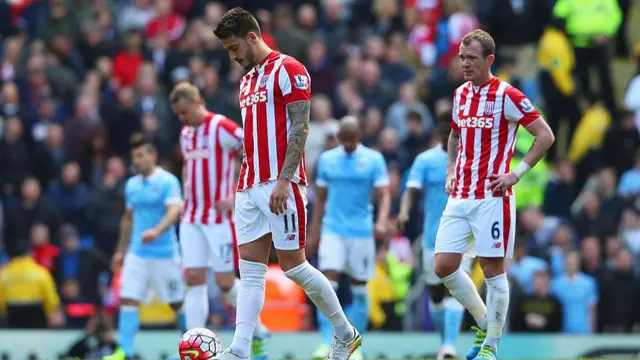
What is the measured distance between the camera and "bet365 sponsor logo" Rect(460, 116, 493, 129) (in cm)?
1087

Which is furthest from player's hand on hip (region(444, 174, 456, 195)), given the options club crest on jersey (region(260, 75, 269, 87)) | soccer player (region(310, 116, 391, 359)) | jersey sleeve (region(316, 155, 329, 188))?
jersey sleeve (region(316, 155, 329, 188))

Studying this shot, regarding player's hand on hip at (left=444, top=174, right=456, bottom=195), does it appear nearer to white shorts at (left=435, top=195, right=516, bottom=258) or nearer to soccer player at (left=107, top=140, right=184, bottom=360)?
white shorts at (left=435, top=195, right=516, bottom=258)

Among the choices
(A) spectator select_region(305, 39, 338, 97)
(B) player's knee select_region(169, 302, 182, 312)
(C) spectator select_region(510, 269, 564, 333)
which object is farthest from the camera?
(A) spectator select_region(305, 39, 338, 97)

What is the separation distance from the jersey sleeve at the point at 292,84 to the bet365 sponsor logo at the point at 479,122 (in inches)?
65.2

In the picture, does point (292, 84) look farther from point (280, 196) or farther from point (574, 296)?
point (574, 296)

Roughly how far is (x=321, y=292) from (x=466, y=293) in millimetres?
1785

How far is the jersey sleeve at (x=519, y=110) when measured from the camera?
425 inches

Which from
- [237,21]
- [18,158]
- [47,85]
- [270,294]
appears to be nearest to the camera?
[237,21]

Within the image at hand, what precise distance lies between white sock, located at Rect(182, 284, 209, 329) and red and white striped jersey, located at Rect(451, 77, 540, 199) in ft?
11.4

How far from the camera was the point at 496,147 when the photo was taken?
35.8 feet

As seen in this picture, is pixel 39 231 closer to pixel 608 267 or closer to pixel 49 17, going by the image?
pixel 49 17

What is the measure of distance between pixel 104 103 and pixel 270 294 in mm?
4726

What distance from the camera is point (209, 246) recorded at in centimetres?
1339

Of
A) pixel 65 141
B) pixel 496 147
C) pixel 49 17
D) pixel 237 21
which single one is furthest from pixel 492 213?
pixel 49 17
